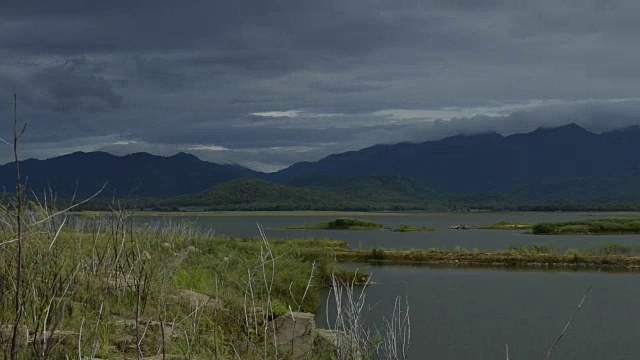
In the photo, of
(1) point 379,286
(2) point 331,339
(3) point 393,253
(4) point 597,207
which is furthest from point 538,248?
(4) point 597,207

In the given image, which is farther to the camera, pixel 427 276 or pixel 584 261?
pixel 584 261

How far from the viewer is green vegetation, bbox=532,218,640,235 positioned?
3201 inches

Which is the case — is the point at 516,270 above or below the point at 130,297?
below

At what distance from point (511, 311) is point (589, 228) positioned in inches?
2373

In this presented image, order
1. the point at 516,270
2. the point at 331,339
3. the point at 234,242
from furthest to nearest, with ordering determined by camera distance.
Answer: the point at 516,270 → the point at 234,242 → the point at 331,339

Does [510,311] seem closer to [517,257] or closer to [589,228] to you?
[517,257]

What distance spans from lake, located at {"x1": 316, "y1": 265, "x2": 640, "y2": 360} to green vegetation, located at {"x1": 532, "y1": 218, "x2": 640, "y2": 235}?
42918mm

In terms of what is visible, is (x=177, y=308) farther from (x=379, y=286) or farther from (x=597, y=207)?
(x=597, y=207)

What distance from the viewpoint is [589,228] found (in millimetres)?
83062

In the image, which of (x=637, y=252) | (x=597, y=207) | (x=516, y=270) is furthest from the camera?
(x=597, y=207)

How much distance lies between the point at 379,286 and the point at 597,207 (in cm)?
16385

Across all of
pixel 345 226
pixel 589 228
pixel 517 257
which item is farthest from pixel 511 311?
pixel 345 226

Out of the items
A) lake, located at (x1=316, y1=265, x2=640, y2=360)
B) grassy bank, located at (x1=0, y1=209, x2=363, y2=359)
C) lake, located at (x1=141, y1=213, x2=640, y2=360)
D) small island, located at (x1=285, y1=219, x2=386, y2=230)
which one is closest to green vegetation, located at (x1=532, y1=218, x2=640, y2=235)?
small island, located at (x1=285, y1=219, x2=386, y2=230)

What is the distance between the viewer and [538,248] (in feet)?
160
